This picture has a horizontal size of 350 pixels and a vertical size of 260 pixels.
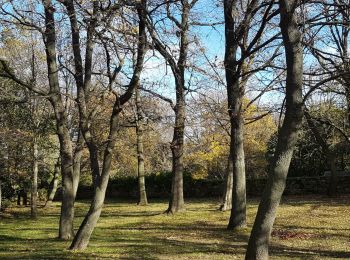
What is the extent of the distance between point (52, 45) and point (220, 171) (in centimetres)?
2602

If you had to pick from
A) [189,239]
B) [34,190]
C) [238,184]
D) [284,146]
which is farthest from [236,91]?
[34,190]

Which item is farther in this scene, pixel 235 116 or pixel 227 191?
pixel 227 191

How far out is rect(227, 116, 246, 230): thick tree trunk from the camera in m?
13.3

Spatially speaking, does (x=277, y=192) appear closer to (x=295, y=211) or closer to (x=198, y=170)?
(x=295, y=211)

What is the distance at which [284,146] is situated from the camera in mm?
7117

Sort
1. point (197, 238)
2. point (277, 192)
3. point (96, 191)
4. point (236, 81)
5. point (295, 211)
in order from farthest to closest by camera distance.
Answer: point (295, 211), point (236, 81), point (197, 238), point (96, 191), point (277, 192)

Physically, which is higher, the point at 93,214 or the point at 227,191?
the point at 227,191

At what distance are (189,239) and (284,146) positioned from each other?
17.7 ft

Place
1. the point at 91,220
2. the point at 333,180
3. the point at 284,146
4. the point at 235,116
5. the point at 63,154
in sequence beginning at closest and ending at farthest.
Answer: the point at 284,146
the point at 91,220
the point at 63,154
the point at 235,116
the point at 333,180

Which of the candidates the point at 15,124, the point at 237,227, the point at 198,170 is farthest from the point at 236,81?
the point at 198,170

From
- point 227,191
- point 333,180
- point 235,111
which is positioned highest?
point 235,111

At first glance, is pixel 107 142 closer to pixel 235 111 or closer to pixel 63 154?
pixel 63 154

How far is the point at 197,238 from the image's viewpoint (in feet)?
38.9

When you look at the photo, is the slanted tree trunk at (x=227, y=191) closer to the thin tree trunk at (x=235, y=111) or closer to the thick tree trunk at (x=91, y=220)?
the thin tree trunk at (x=235, y=111)
